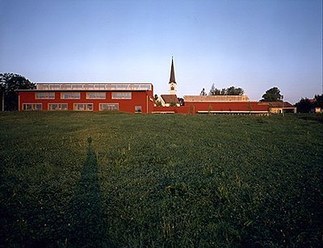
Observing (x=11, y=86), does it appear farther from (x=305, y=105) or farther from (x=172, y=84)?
(x=305, y=105)

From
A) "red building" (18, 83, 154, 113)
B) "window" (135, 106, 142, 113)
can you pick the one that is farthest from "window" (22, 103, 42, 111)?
"window" (135, 106, 142, 113)

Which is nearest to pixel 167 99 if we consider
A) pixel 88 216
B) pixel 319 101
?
pixel 319 101

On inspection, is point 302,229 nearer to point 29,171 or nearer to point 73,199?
point 73,199

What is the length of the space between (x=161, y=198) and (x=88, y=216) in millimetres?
1644

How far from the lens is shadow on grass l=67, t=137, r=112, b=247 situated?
3.96m

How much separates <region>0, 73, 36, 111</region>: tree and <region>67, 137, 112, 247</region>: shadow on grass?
250 feet

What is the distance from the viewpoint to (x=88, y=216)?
4.70 metres

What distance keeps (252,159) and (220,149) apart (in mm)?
1786

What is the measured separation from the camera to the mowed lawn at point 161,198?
13.3 feet

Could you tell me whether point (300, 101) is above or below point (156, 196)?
above

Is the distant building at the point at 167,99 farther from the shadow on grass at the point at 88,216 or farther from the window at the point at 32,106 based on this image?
the shadow on grass at the point at 88,216

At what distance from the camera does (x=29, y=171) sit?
24.4ft

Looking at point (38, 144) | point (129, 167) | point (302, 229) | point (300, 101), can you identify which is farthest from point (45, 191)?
point (300, 101)

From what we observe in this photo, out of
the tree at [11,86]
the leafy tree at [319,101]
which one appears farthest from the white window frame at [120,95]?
the leafy tree at [319,101]
